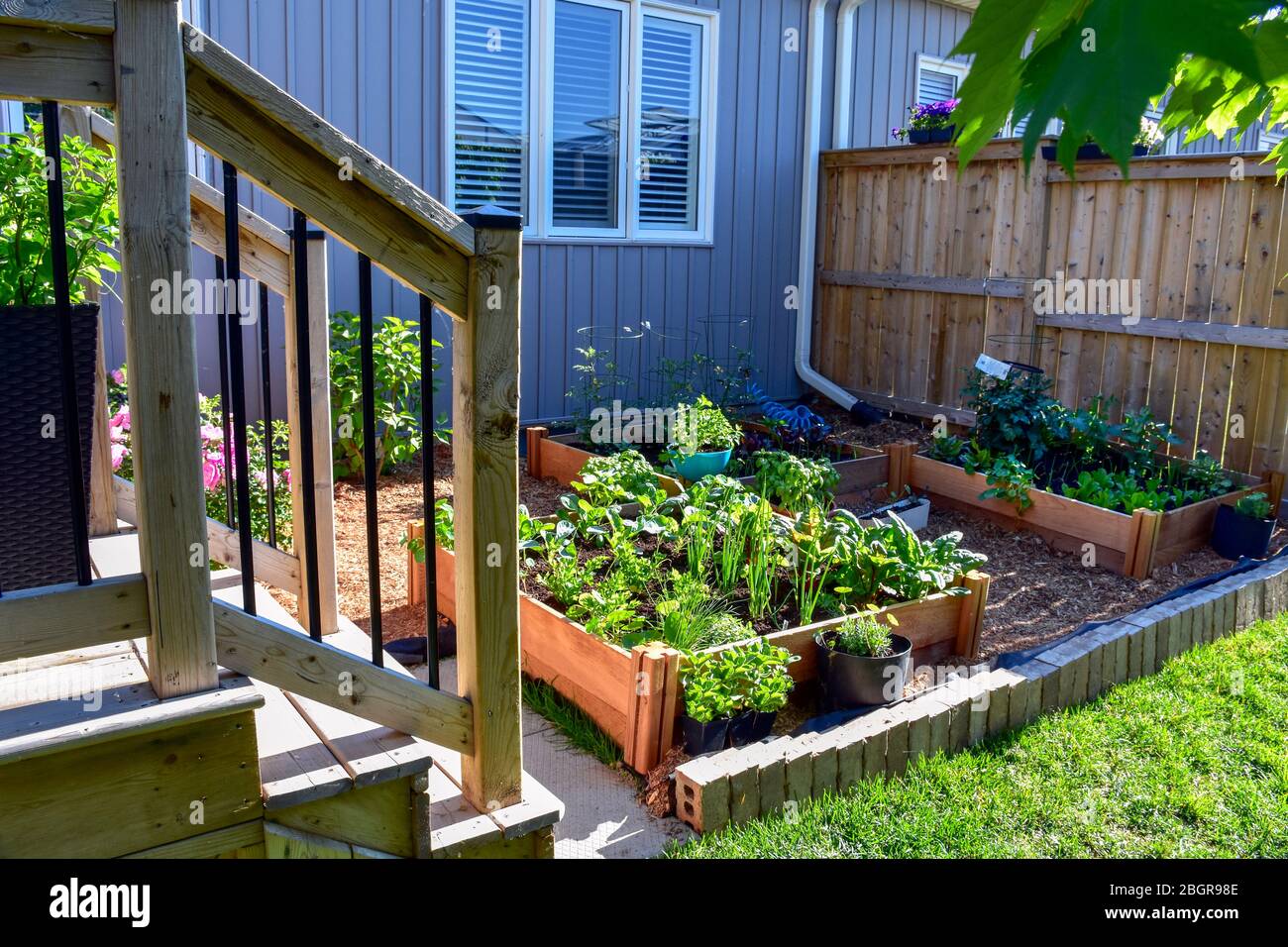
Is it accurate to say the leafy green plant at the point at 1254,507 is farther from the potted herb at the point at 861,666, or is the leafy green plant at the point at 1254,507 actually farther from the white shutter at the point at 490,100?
the white shutter at the point at 490,100

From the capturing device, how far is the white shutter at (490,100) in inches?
269

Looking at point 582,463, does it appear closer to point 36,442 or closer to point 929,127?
point 36,442

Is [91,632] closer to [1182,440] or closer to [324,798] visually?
[324,798]

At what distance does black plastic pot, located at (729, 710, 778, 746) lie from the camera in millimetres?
3223

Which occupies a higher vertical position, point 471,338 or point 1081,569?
point 471,338

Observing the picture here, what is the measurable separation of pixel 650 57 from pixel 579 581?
5.13 metres

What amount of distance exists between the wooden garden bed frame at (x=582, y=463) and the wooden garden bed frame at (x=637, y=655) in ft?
6.45

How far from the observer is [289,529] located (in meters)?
4.62

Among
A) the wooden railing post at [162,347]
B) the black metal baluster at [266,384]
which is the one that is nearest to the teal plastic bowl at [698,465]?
the black metal baluster at [266,384]

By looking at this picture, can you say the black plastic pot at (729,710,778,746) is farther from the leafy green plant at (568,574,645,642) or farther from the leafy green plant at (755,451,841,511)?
the leafy green plant at (755,451,841,511)

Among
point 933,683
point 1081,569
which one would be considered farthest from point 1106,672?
point 1081,569

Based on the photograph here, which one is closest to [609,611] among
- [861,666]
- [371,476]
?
[861,666]

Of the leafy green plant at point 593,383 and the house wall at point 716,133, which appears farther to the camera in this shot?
the leafy green plant at point 593,383

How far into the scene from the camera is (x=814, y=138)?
863cm
